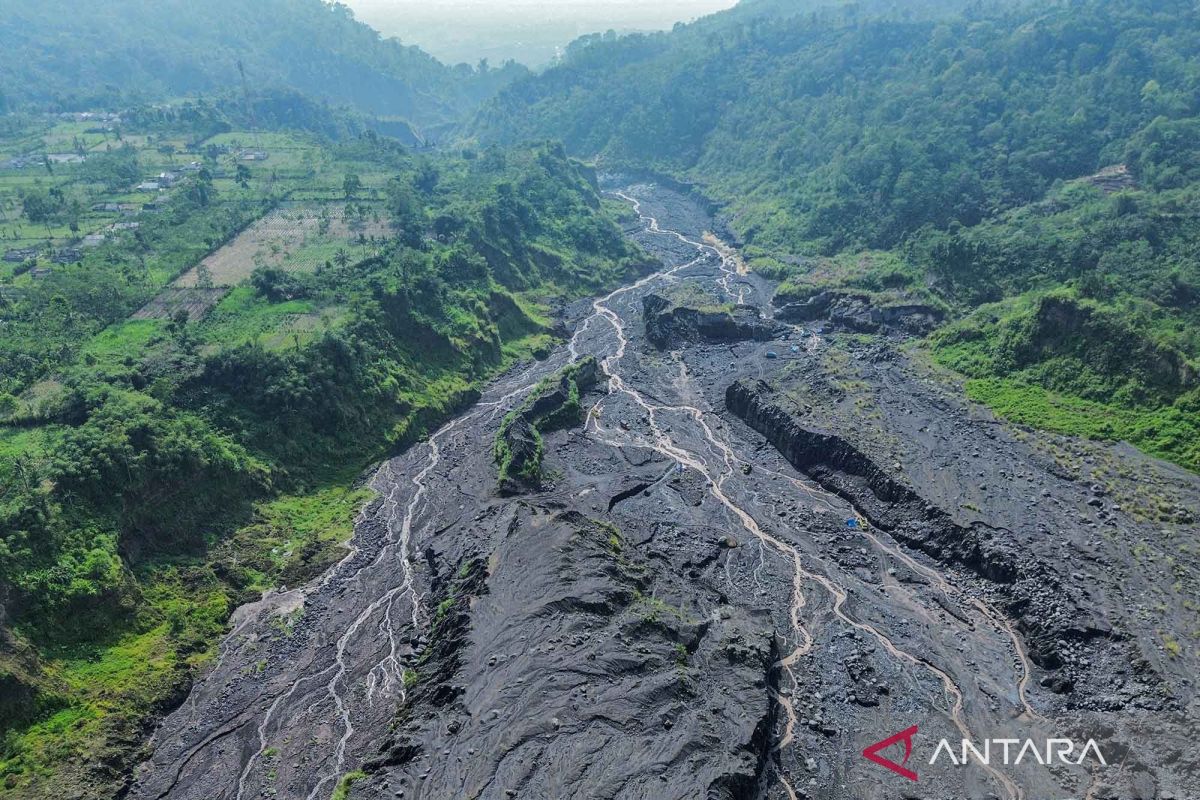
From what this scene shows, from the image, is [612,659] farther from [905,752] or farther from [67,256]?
[67,256]

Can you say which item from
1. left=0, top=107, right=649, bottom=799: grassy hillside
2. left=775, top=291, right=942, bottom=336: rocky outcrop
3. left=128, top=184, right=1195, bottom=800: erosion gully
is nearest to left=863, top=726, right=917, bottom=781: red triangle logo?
left=128, top=184, right=1195, bottom=800: erosion gully

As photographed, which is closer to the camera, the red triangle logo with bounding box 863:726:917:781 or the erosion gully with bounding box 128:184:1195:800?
the erosion gully with bounding box 128:184:1195:800

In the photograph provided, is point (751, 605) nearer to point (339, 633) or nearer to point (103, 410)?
point (339, 633)

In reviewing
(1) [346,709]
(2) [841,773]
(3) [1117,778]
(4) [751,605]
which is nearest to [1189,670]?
(3) [1117,778]

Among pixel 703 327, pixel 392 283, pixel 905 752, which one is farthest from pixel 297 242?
pixel 905 752

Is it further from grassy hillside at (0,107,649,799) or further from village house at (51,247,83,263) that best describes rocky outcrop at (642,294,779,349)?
village house at (51,247,83,263)

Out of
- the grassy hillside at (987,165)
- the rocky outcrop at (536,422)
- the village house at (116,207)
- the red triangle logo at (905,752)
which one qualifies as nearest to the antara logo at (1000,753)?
the red triangle logo at (905,752)

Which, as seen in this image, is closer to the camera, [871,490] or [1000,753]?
[1000,753]
